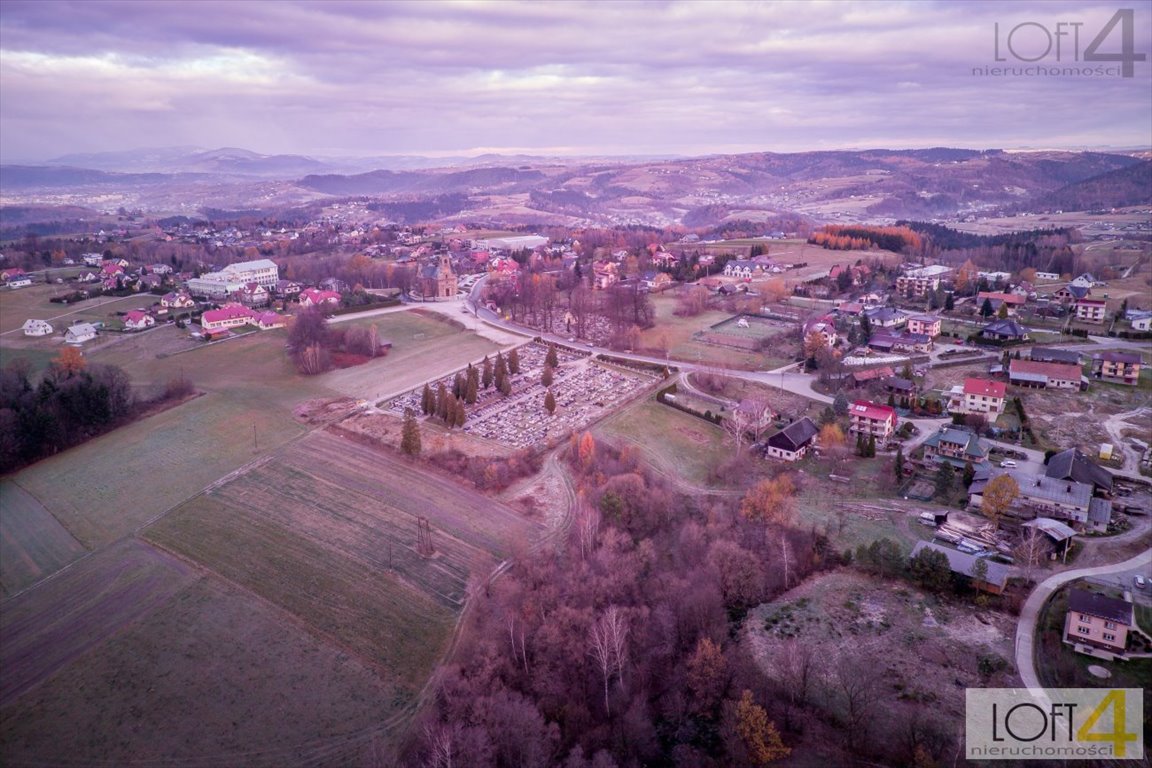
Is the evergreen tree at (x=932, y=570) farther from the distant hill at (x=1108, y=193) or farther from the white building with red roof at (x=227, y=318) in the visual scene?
the distant hill at (x=1108, y=193)

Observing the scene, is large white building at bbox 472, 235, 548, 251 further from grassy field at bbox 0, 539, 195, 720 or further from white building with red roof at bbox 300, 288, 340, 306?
grassy field at bbox 0, 539, 195, 720

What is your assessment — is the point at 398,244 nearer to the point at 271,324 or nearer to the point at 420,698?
the point at 271,324

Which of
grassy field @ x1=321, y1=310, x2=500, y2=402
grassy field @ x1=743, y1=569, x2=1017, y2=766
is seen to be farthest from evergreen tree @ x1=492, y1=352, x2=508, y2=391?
grassy field @ x1=743, y1=569, x2=1017, y2=766

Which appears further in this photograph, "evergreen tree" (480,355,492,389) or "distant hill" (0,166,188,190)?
"distant hill" (0,166,188,190)

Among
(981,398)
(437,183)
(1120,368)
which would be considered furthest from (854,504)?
(437,183)

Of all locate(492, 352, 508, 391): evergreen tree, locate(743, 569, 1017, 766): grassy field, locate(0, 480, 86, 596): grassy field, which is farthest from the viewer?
locate(492, 352, 508, 391): evergreen tree

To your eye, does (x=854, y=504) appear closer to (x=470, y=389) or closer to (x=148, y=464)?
(x=470, y=389)

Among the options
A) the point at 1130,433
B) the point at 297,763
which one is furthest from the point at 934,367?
the point at 297,763
